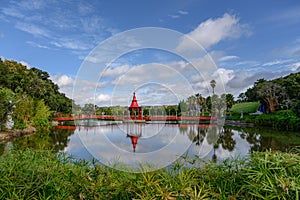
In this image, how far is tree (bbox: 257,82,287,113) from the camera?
78.5ft

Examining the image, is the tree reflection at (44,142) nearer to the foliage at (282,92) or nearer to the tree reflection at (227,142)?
the tree reflection at (227,142)

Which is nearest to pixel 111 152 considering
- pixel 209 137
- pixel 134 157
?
pixel 134 157

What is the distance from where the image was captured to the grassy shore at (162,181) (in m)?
1.25

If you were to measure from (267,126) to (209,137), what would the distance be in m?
18.5

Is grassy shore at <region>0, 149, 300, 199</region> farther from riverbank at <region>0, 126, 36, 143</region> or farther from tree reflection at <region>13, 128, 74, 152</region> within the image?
riverbank at <region>0, 126, 36, 143</region>

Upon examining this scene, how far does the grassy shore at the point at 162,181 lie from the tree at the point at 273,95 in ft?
81.4

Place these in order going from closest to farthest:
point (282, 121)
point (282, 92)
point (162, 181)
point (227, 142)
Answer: point (162, 181), point (227, 142), point (282, 121), point (282, 92)

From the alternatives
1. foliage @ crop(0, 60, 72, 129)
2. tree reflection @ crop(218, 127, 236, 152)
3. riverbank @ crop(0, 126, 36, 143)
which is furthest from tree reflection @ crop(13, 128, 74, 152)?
tree reflection @ crop(218, 127, 236, 152)

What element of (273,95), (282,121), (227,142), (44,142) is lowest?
(227,142)

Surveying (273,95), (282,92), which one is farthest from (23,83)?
(282,92)

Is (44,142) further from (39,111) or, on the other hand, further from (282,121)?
(282,121)

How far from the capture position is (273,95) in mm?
24438

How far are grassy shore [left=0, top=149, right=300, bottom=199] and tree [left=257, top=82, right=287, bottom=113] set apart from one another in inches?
977

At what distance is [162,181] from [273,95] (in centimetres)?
2571
